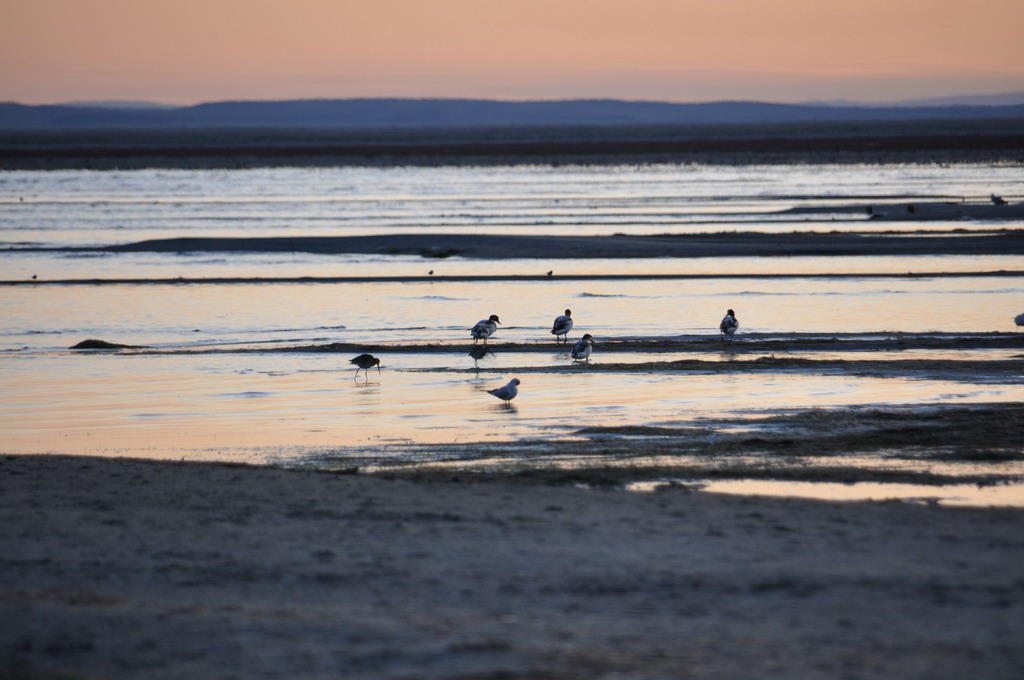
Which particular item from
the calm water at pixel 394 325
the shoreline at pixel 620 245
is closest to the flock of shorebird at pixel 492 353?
the calm water at pixel 394 325

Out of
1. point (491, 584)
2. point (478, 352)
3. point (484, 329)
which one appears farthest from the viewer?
point (484, 329)

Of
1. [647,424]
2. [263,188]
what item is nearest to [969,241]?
[647,424]

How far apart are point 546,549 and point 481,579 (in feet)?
2.28

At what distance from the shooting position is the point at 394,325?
70.5 ft

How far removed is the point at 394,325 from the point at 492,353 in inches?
148

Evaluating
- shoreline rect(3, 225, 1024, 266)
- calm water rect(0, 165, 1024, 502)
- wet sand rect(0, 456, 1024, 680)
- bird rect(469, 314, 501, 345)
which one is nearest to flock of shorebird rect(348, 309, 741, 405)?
bird rect(469, 314, 501, 345)

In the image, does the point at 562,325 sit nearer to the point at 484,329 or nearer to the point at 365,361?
the point at 484,329

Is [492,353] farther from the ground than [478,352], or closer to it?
closer to it

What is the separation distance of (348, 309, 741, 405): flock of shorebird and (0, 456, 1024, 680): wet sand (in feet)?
14.1

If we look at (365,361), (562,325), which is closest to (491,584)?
(365,361)

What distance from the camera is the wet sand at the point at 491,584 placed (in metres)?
5.85

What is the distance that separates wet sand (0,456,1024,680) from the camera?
5848 millimetres

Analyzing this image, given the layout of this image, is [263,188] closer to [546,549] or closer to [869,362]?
[869,362]

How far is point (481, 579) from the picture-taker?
7.10 meters
